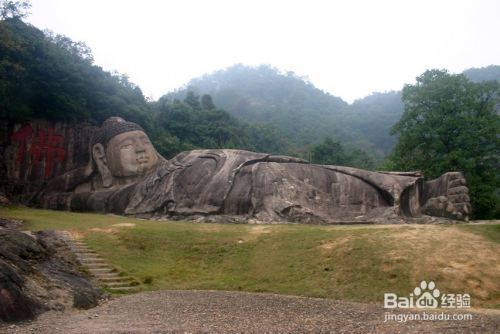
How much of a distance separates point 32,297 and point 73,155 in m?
A: 16.7

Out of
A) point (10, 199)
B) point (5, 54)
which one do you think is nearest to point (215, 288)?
point (10, 199)

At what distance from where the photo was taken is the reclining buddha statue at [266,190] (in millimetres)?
15609

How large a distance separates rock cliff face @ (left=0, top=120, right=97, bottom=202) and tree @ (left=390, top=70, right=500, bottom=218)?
15205 millimetres

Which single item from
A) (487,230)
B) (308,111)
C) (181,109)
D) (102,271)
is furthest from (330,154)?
(102,271)

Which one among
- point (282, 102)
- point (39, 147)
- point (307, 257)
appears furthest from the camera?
point (282, 102)

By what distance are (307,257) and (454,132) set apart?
49.3 feet

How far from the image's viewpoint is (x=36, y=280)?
9.09 meters

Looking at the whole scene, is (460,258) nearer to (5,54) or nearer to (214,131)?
(5,54)

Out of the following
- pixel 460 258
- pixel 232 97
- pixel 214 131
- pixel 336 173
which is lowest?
pixel 460 258

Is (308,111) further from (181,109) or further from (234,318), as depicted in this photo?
(234,318)

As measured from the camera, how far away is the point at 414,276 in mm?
9852

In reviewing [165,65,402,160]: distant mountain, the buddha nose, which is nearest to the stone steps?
the buddha nose

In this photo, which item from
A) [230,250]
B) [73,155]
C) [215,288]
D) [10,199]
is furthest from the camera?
[73,155]

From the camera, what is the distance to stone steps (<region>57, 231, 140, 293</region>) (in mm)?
10414
